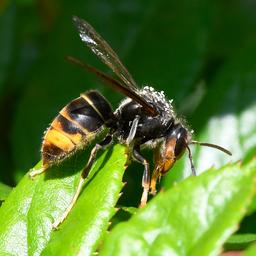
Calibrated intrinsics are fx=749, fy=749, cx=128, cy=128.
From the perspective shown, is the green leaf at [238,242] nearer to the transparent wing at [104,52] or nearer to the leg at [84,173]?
Result: the leg at [84,173]

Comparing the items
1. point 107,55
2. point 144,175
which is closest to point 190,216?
point 144,175

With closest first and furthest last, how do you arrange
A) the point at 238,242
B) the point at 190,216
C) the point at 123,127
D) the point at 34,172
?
the point at 190,216 → the point at 238,242 → the point at 34,172 → the point at 123,127

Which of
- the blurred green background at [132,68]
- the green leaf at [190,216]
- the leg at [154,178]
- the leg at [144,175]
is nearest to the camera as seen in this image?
the green leaf at [190,216]

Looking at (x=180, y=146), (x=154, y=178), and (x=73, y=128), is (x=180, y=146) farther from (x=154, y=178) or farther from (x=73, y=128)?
(x=73, y=128)

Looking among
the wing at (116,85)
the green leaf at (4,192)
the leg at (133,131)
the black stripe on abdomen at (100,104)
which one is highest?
the wing at (116,85)

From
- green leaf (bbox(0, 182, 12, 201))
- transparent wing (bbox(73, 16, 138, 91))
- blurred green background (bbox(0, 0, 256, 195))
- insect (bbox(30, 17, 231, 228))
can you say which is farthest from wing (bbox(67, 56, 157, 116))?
green leaf (bbox(0, 182, 12, 201))

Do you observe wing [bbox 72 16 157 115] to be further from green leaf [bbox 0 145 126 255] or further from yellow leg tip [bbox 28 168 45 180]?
yellow leg tip [bbox 28 168 45 180]

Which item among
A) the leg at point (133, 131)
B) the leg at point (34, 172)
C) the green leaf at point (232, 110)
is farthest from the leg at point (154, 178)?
the leg at point (34, 172)

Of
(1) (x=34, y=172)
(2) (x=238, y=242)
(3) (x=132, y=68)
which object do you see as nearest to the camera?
(2) (x=238, y=242)
